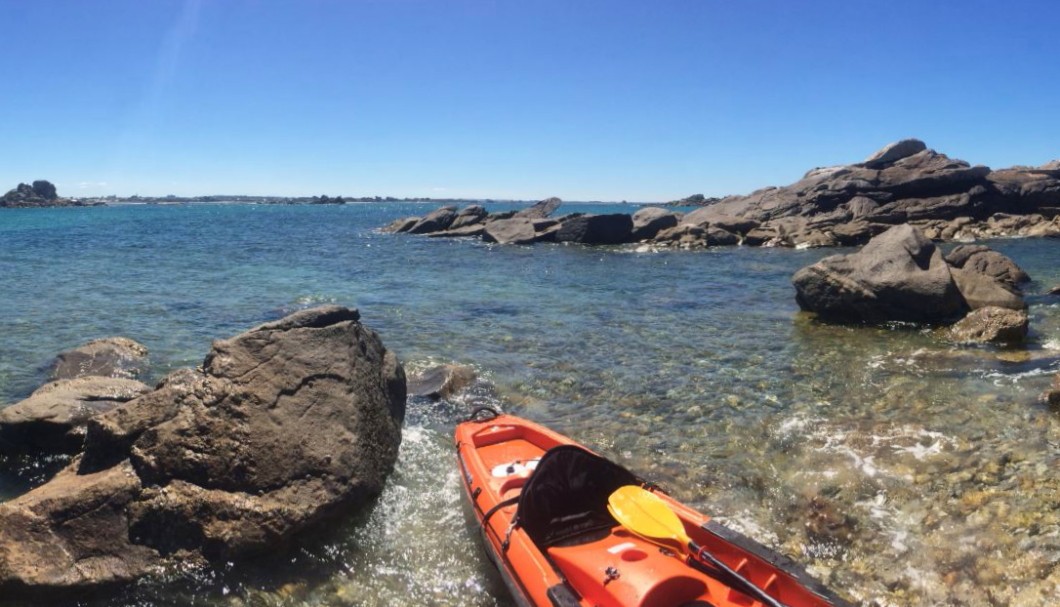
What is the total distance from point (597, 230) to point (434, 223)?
16.6 meters

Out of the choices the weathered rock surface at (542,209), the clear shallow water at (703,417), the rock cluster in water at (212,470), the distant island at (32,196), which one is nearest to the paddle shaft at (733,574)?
the clear shallow water at (703,417)

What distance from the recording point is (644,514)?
219 inches

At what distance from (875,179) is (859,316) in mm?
40880

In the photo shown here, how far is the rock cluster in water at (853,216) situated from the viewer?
137 feet

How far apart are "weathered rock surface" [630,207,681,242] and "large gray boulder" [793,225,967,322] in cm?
2804

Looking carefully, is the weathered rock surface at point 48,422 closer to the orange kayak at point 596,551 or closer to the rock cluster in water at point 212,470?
the rock cluster in water at point 212,470

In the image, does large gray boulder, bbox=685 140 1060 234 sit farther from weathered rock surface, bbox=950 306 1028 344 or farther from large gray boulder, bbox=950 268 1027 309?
weathered rock surface, bbox=950 306 1028 344

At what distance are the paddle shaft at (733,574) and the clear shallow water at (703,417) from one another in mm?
1546

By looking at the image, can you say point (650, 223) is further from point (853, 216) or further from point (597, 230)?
point (853, 216)

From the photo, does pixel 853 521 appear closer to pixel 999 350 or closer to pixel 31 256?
pixel 999 350

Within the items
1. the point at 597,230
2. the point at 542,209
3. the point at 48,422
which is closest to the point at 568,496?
the point at 48,422

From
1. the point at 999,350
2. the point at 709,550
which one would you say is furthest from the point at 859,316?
the point at 709,550

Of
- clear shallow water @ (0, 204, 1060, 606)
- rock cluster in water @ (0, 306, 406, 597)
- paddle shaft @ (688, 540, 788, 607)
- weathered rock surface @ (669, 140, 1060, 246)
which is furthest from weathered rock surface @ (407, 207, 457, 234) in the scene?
paddle shaft @ (688, 540, 788, 607)

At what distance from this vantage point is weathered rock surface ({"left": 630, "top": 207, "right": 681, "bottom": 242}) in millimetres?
45188
